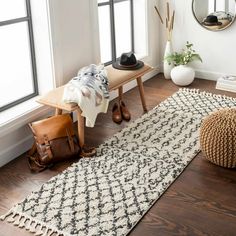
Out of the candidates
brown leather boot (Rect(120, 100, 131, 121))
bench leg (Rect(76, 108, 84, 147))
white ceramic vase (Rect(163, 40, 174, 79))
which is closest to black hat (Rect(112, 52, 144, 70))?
brown leather boot (Rect(120, 100, 131, 121))

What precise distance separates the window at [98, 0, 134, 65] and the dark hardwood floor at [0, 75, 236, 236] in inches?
48.1

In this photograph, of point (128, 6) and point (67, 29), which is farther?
point (128, 6)

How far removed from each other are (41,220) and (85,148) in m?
0.88

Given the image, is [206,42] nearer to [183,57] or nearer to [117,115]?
[183,57]

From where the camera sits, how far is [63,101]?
2.98 meters

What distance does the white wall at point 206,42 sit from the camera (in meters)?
4.44

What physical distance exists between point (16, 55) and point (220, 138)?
170 centimetres

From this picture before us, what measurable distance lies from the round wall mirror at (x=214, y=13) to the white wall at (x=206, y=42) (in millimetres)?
62

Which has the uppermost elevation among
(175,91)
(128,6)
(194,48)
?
(128,6)

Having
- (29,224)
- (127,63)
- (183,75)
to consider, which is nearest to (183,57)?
(183,75)

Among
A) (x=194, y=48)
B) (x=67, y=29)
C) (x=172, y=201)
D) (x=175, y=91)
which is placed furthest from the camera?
(x=194, y=48)

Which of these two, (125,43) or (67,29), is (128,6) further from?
(67,29)

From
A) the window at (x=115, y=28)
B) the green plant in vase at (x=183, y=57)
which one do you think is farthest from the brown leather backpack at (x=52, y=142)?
A: the green plant in vase at (x=183, y=57)

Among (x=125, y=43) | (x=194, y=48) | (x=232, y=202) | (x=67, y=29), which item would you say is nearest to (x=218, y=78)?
(x=194, y=48)
